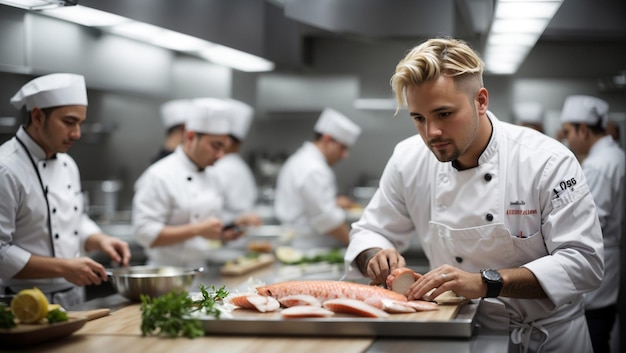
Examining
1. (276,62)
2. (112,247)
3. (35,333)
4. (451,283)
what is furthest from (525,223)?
(276,62)

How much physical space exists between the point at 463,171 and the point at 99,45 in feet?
12.7

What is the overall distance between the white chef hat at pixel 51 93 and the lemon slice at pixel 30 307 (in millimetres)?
1135

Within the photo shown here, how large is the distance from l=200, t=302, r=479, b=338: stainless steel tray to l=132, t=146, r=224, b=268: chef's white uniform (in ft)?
6.37

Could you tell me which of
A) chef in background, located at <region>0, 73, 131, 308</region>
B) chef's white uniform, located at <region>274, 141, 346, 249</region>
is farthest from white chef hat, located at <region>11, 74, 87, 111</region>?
chef's white uniform, located at <region>274, 141, 346, 249</region>

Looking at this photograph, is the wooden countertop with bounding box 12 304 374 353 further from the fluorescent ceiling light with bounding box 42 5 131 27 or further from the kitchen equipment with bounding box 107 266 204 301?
the fluorescent ceiling light with bounding box 42 5 131 27

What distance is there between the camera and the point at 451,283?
2.23 meters

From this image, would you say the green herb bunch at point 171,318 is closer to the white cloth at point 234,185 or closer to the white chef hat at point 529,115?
the white cloth at point 234,185

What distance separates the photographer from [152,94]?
674 cm

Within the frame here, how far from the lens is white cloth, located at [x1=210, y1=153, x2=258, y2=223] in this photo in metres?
6.97

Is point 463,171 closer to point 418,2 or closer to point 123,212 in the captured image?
point 418,2

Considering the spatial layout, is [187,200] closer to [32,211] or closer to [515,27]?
[32,211]

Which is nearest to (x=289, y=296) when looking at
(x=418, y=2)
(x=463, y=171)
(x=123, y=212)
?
(x=463, y=171)

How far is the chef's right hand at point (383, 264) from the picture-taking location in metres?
2.58

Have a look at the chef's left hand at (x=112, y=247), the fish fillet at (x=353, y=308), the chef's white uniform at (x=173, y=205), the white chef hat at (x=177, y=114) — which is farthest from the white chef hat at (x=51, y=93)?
the white chef hat at (x=177, y=114)
